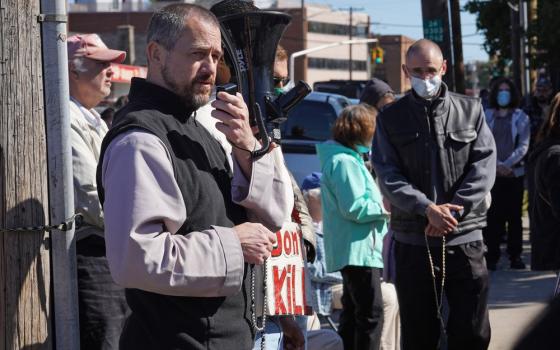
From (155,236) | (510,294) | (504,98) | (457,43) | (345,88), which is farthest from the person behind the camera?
(345,88)

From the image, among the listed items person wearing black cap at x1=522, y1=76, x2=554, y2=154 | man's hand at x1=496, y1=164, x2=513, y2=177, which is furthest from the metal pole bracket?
person wearing black cap at x1=522, y1=76, x2=554, y2=154

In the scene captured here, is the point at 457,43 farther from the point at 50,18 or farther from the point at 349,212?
the point at 50,18

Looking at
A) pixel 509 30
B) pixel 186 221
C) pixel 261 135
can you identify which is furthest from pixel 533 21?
pixel 186 221

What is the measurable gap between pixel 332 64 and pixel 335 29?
4.52 metres

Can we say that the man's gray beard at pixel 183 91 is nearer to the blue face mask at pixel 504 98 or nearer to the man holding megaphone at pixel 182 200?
the man holding megaphone at pixel 182 200

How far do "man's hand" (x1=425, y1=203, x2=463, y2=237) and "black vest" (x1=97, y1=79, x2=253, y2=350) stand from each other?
2.35m

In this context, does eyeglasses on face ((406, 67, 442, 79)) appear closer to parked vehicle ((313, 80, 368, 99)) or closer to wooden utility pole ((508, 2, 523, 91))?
parked vehicle ((313, 80, 368, 99))

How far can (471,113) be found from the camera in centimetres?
571

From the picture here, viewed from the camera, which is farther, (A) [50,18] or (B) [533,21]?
(B) [533,21]

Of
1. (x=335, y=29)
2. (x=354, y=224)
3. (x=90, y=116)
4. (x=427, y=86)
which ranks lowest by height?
(x=354, y=224)

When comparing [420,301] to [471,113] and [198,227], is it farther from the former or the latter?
[198,227]

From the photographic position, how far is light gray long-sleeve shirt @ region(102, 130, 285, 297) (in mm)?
2889

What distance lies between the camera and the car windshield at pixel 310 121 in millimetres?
14039

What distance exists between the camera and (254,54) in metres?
3.61
